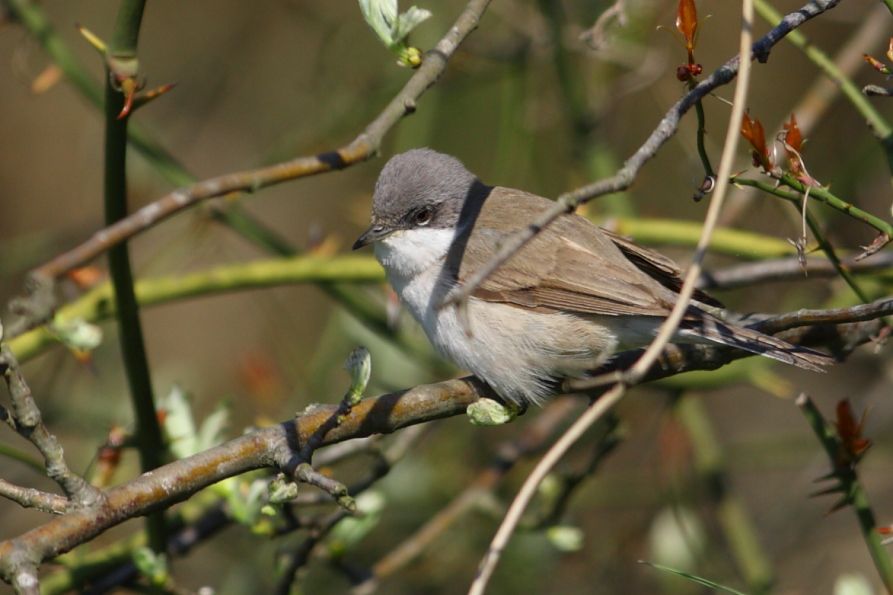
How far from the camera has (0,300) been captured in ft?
20.9

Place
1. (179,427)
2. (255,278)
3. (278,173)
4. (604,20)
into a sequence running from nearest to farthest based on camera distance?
(278,173), (604,20), (179,427), (255,278)

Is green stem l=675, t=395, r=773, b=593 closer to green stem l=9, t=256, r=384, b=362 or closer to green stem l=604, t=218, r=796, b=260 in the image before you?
green stem l=604, t=218, r=796, b=260

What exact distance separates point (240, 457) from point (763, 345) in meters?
1.51

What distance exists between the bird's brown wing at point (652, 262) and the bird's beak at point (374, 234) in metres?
0.82

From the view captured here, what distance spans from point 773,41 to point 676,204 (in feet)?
16.5

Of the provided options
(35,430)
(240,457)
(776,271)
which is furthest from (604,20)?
(35,430)

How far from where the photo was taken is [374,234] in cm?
367

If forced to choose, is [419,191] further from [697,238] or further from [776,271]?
[776,271]

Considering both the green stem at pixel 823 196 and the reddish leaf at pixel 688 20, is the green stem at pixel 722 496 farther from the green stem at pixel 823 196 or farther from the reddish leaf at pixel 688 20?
the reddish leaf at pixel 688 20

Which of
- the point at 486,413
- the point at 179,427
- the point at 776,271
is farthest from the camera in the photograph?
the point at 776,271

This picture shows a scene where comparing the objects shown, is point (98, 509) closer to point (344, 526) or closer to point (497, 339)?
point (344, 526)

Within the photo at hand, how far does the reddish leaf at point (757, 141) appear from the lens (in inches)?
92.1

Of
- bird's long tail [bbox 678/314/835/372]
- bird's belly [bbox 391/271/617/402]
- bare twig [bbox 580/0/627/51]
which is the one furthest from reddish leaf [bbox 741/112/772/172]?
bird's belly [bbox 391/271/617/402]

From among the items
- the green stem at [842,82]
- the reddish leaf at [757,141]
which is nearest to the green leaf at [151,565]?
the reddish leaf at [757,141]
